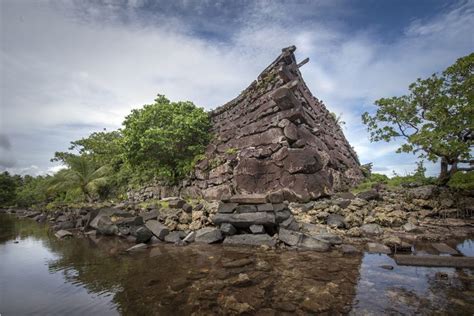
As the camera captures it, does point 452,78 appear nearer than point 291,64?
Yes

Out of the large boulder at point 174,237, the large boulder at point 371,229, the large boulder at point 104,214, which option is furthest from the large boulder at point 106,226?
the large boulder at point 371,229

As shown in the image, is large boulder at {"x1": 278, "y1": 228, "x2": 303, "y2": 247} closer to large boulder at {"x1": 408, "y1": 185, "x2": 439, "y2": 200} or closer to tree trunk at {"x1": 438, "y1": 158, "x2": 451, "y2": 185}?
large boulder at {"x1": 408, "y1": 185, "x2": 439, "y2": 200}

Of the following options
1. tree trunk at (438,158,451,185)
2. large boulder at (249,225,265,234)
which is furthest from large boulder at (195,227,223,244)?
tree trunk at (438,158,451,185)

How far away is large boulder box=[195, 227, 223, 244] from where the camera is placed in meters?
8.31

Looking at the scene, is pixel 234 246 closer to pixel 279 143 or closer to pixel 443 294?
pixel 443 294

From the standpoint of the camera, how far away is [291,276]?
4.87m

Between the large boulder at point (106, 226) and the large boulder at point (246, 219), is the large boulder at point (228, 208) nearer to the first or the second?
the large boulder at point (246, 219)

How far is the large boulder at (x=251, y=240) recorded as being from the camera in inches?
295

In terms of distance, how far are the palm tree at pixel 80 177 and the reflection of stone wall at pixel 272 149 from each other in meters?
9.39

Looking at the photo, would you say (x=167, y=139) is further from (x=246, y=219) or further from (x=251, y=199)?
(x=246, y=219)

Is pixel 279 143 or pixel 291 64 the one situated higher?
pixel 291 64

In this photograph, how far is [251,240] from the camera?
7770 millimetres

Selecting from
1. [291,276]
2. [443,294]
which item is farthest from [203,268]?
[443,294]

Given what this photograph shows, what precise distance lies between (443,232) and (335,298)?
6635mm
